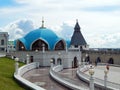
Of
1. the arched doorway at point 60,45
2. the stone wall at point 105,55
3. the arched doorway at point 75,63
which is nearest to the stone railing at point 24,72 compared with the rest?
the arched doorway at point 75,63

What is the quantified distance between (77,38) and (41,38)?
30.8 meters

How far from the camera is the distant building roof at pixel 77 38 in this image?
81.8 m

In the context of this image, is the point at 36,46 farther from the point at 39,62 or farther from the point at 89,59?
the point at 89,59

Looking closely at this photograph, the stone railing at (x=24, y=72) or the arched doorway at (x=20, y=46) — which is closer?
the stone railing at (x=24, y=72)

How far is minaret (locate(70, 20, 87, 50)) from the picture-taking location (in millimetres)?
81000

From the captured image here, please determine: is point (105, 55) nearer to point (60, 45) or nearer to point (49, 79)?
point (60, 45)

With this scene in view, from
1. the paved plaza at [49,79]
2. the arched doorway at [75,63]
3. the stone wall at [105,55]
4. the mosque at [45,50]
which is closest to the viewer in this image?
the paved plaza at [49,79]

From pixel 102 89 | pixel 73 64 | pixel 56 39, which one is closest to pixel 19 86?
pixel 102 89

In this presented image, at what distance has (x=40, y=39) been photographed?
5341cm

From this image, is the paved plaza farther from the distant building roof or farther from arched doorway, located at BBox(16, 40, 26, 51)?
the distant building roof

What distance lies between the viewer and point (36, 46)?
178 feet

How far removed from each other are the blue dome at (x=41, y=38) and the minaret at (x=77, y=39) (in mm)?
25415

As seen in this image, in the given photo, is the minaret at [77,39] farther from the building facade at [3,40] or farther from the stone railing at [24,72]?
the stone railing at [24,72]

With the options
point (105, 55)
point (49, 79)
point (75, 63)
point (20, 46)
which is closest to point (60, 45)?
point (75, 63)
